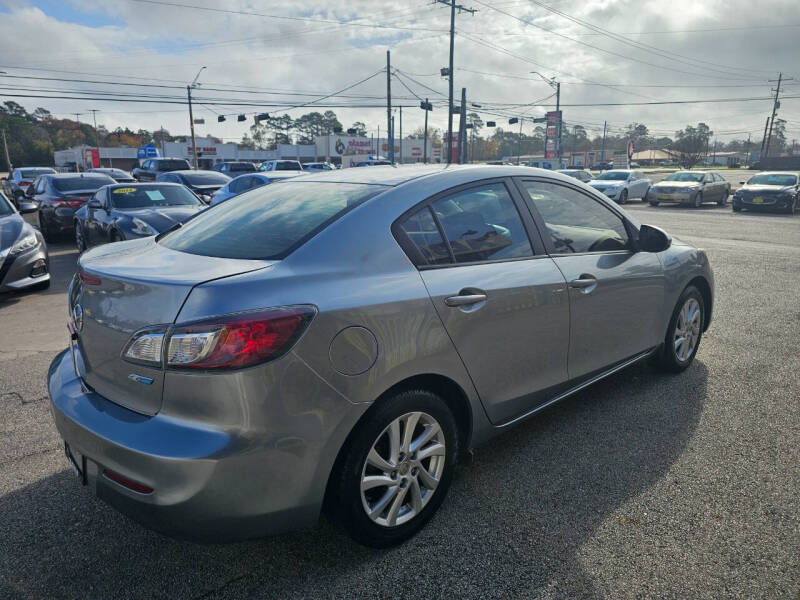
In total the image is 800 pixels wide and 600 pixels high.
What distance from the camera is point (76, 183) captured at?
13.5m

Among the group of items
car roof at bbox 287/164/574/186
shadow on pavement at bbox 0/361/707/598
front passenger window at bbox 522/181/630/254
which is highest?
car roof at bbox 287/164/574/186

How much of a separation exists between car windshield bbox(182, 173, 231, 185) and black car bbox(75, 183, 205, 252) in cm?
517

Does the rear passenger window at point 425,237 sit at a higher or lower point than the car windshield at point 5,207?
higher

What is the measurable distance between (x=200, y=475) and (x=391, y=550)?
983mm

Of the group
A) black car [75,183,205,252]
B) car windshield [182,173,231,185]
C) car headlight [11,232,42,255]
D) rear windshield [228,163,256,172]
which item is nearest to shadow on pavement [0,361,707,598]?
car headlight [11,232,42,255]

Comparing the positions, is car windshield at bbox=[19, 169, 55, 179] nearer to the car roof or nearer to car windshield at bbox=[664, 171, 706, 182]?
car windshield at bbox=[664, 171, 706, 182]

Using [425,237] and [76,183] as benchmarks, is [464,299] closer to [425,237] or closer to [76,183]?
[425,237]

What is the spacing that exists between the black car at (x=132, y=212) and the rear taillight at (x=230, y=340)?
734cm

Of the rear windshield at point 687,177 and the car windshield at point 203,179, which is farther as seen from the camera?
the rear windshield at point 687,177

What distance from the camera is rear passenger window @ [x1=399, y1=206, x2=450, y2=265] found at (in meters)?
2.58

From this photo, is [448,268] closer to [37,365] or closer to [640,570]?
[640,570]

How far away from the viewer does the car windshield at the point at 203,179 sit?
15.8 m

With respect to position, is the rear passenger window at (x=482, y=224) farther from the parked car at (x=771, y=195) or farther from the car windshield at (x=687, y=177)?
the car windshield at (x=687, y=177)

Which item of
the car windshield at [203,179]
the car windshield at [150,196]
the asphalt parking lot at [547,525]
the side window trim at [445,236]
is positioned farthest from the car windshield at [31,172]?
the side window trim at [445,236]
